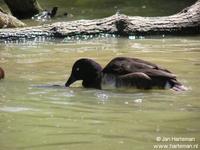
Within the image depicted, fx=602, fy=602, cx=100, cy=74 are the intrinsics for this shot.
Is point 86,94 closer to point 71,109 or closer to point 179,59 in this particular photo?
point 71,109

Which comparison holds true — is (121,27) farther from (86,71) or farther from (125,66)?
(125,66)

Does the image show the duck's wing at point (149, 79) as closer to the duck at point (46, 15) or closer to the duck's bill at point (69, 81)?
the duck's bill at point (69, 81)

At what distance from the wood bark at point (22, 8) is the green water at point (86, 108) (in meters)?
7.71

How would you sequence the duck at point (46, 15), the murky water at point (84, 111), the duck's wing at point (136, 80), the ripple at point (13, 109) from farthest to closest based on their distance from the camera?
the duck at point (46, 15), the duck's wing at point (136, 80), the ripple at point (13, 109), the murky water at point (84, 111)

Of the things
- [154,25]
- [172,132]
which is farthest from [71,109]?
[154,25]

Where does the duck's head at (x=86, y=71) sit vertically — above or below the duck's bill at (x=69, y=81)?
above

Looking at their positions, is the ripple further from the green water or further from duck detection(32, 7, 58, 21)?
duck detection(32, 7, 58, 21)

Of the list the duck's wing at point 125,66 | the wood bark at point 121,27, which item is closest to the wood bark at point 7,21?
the wood bark at point 121,27

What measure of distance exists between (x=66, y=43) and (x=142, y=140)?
8.23 meters

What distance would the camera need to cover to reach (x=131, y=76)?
719 centimetres

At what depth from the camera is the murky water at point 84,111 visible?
4.94m

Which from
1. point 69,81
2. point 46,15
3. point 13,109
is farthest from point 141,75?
point 46,15

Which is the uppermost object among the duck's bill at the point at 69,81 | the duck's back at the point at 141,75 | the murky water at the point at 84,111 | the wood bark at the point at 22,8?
the wood bark at the point at 22,8

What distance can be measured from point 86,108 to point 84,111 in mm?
155
